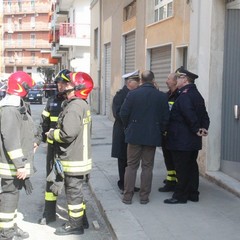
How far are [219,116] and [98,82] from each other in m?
14.8

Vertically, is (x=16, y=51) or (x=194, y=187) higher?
(x=16, y=51)

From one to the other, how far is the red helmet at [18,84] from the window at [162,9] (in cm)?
615

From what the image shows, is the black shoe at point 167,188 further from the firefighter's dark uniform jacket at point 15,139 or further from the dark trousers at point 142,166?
the firefighter's dark uniform jacket at point 15,139

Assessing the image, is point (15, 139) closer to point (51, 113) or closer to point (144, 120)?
point (51, 113)

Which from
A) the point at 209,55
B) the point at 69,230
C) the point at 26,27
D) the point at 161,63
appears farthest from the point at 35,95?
the point at 26,27

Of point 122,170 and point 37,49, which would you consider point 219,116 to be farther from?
point 37,49

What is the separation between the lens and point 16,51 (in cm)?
8744

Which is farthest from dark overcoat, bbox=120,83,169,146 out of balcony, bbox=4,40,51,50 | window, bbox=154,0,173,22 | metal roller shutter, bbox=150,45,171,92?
balcony, bbox=4,40,51,50

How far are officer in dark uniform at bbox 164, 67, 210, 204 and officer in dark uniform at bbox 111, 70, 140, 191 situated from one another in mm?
678

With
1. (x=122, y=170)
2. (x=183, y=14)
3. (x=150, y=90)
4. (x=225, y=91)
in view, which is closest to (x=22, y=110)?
(x=150, y=90)

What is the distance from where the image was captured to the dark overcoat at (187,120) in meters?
6.00

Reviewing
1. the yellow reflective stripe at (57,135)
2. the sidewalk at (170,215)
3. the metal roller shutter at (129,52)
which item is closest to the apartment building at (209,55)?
the sidewalk at (170,215)

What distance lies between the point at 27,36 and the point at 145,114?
83.9 metres

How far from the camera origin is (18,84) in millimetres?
4965
